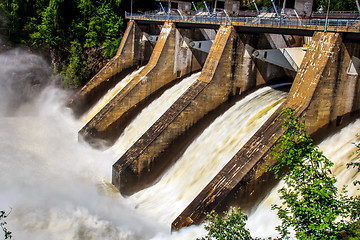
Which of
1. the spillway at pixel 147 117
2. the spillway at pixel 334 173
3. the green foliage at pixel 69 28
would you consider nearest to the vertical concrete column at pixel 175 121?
the spillway at pixel 147 117

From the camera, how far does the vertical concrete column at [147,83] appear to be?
22.7m

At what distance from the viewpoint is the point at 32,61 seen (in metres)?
33.4

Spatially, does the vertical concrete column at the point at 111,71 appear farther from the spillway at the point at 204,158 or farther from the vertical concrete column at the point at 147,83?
the spillway at the point at 204,158

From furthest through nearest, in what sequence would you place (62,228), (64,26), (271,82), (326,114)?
(64,26)
(271,82)
(326,114)
(62,228)

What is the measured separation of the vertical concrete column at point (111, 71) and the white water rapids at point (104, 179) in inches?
122

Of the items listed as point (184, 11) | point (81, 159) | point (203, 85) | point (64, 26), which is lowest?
point (81, 159)

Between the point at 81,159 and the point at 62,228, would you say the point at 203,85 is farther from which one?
the point at 62,228

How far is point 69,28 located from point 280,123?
25.3 m

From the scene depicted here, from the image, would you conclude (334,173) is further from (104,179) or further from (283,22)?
(104,179)

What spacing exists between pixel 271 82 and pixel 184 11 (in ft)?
46.4

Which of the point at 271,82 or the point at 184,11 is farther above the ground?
the point at 184,11

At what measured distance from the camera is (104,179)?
18.9 m

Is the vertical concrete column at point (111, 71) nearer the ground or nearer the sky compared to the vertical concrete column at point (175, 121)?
nearer the sky

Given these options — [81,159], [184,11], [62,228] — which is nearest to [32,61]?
[184,11]
